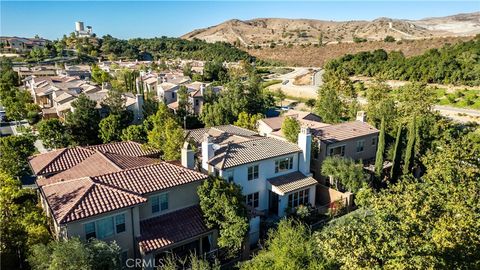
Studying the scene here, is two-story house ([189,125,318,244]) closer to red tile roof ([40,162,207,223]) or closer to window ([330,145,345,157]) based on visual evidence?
red tile roof ([40,162,207,223])

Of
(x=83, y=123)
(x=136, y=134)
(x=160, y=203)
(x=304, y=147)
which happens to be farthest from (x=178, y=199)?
(x=83, y=123)

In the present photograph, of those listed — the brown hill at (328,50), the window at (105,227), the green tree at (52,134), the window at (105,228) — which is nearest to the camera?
the window at (105,227)

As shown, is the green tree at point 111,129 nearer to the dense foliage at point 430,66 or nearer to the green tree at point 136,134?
the green tree at point 136,134

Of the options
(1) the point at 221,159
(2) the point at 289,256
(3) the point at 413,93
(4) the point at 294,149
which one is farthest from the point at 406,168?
(2) the point at 289,256

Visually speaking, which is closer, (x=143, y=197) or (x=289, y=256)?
(x=289, y=256)

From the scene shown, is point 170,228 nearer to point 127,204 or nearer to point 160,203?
point 160,203

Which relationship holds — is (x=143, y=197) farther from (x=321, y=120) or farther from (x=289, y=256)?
(x=321, y=120)

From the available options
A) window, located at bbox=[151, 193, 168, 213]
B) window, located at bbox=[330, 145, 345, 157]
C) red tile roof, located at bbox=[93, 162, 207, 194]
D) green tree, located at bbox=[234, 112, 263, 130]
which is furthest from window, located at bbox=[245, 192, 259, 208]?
green tree, located at bbox=[234, 112, 263, 130]

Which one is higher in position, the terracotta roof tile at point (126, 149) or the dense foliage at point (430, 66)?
the dense foliage at point (430, 66)

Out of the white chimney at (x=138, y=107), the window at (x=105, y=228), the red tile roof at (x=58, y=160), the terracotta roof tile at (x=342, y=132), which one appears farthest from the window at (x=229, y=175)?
the white chimney at (x=138, y=107)
